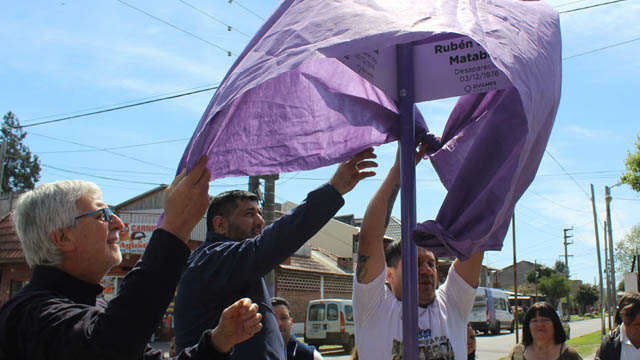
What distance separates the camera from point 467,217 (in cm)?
189

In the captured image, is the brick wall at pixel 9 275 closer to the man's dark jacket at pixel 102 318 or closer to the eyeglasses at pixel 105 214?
the eyeglasses at pixel 105 214

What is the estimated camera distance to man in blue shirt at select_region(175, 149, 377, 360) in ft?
7.66

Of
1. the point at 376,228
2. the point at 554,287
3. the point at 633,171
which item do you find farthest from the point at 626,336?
the point at 554,287

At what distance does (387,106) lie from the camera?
7.95 feet

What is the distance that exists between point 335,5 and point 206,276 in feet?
4.53

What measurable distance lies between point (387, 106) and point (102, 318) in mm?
1463

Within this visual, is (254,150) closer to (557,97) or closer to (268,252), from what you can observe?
(268,252)

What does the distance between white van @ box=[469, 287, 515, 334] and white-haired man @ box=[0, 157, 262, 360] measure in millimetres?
29314

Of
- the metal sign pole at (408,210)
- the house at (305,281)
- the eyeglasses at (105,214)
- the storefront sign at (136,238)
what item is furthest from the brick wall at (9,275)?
the metal sign pole at (408,210)

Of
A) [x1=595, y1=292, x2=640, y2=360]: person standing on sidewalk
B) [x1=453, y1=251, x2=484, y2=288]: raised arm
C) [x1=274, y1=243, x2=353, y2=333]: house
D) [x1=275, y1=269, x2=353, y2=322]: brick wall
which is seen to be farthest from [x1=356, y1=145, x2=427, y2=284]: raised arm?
[x1=275, y1=269, x2=353, y2=322]: brick wall

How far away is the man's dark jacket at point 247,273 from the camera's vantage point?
2334 millimetres

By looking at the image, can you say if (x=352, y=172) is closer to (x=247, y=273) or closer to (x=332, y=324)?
(x=247, y=273)

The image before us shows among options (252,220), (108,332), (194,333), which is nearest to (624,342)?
(252,220)

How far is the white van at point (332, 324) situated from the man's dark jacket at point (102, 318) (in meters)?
17.8
